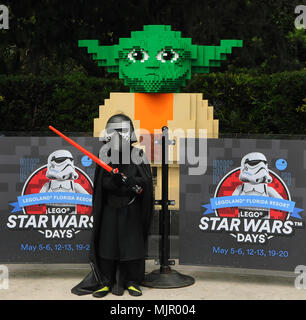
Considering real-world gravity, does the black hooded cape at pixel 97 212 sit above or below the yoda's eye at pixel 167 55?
below

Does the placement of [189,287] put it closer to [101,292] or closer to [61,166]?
[101,292]

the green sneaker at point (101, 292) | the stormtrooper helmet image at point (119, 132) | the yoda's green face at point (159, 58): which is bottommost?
the green sneaker at point (101, 292)

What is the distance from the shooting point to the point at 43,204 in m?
5.75

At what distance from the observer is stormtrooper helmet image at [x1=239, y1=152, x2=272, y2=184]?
221 inches

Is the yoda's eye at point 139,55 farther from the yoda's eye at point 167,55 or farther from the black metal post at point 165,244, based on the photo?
the black metal post at point 165,244

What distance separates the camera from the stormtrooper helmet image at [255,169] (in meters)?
5.61

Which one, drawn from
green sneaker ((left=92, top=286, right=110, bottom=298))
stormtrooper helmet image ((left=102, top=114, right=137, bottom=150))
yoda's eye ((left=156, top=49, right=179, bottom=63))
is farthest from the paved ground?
yoda's eye ((left=156, top=49, right=179, bottom=63))

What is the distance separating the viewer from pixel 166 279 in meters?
5.62

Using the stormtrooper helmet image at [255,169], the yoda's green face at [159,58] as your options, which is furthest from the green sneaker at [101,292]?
the yoda's green face at [159,58]

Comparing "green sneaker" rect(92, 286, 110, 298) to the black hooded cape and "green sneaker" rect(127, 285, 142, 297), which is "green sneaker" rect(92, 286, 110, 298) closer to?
the black hooded cape

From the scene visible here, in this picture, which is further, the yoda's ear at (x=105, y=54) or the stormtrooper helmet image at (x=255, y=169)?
the yoda's ear at (x=105, y=54)

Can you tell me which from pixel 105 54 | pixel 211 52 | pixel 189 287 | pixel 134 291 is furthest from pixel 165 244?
pixel 105 54

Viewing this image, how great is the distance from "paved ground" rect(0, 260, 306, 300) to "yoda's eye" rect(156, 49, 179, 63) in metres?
2.37

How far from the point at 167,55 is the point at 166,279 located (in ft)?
8.70
